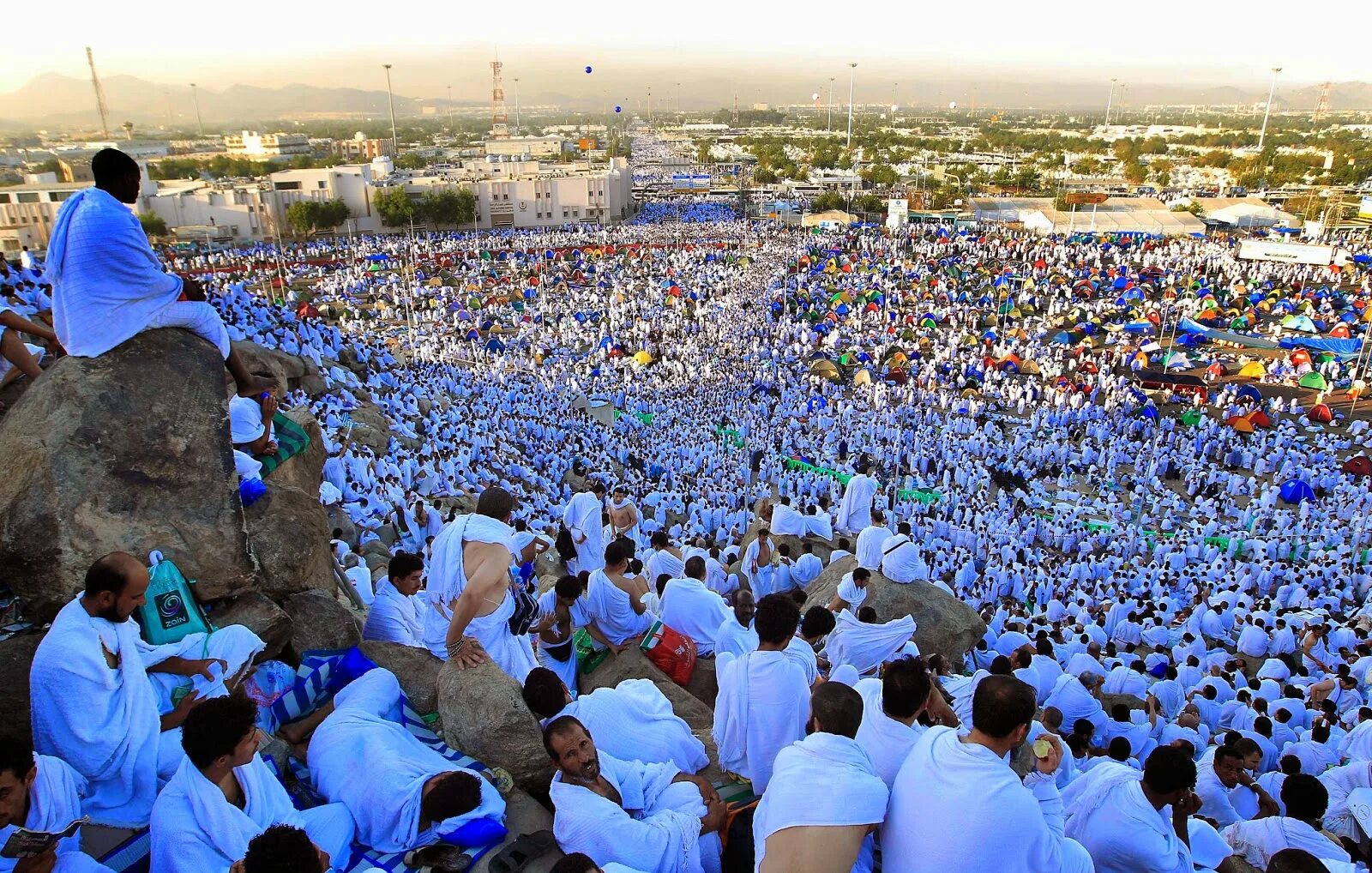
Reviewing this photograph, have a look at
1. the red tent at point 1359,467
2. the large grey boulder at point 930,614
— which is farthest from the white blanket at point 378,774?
the red tent at point 1359,467

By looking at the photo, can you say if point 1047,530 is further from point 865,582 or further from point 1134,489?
point 865,582

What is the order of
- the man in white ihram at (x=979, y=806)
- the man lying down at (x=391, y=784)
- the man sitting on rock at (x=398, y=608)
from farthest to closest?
the man sitting on rock at (x=398, y=608) → the man lying down at (x=391, y=784) → the man in white ihram at (x=979, y=806)

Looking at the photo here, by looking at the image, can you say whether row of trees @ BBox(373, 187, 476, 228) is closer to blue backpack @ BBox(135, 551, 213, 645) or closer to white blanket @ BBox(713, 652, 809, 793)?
blue backpack @ BBox(135, 551, 213, 645)

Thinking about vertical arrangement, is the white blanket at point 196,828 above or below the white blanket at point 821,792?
below

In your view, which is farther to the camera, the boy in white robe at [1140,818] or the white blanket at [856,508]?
the white blanket at [856,508]

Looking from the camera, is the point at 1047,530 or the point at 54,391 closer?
the point at 54,391

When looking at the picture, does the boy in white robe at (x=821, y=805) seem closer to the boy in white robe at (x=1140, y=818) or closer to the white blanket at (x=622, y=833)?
the white blanket at (x=622, y=833)

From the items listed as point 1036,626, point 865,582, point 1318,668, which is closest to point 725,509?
point 1036,626

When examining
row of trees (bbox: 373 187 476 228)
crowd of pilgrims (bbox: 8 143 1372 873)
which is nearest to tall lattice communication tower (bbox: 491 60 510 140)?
row of trees (bbox: 373 187 476 228)
